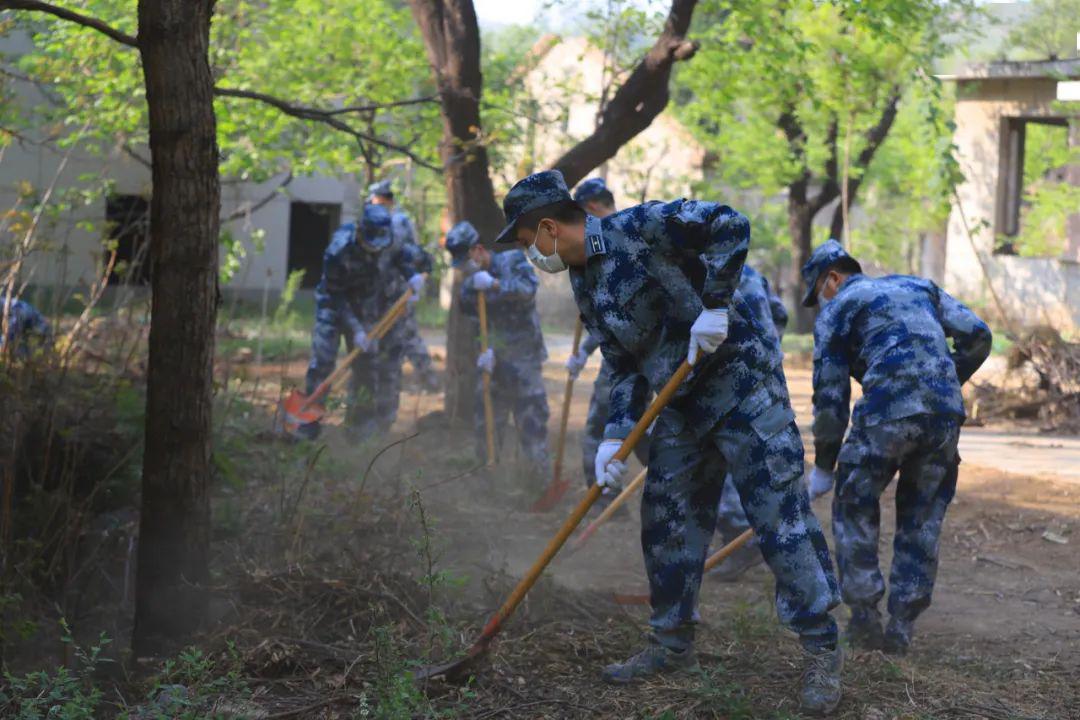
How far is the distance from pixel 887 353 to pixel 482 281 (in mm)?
4335

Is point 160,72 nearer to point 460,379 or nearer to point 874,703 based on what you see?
point 874,703

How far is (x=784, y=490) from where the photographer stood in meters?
4.30

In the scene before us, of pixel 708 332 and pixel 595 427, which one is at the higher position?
pixel 708 332

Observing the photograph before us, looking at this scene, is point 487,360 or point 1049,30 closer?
point 487,360

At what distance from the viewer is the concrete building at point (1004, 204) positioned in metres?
17.8

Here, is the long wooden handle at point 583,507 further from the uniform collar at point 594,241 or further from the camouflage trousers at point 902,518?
the camouflage trousers at point 902,518

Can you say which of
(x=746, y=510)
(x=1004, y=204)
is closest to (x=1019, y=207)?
(x=1004, y=204)

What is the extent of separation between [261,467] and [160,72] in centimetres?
359

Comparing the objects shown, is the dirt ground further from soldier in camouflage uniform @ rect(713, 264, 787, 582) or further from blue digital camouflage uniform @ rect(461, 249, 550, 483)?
blue digital camouflage uniform @ rect(461, 249, 550, 483)

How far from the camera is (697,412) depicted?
4398 mm

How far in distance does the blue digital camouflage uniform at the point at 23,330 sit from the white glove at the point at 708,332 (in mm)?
3981

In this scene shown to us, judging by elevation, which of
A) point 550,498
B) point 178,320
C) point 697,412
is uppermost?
point 178,320

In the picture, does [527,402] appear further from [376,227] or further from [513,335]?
[376,227]

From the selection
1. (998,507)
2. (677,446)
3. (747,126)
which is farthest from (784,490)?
(747,126)
